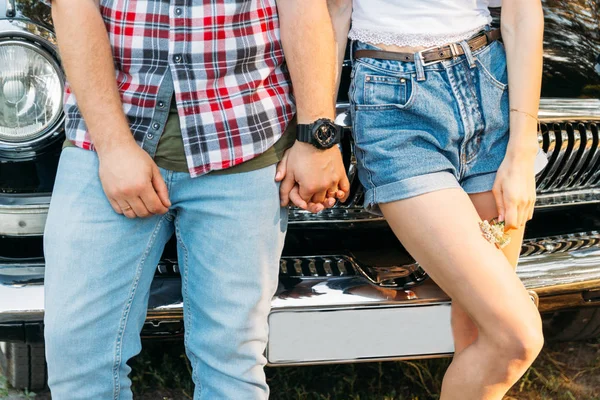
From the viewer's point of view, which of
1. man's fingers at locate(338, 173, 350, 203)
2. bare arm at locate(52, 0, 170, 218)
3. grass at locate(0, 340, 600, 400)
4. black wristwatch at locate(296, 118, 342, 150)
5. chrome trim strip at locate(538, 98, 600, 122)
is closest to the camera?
bare arm at locate(52, 0, 170, 218)

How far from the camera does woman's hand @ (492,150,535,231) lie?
180 cm

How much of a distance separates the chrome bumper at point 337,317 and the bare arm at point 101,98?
431mm

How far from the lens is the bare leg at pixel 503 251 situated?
1.86 m

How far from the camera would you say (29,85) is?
6.40 feet

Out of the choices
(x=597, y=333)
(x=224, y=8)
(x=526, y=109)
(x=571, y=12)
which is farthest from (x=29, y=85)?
(x=597, y=333)

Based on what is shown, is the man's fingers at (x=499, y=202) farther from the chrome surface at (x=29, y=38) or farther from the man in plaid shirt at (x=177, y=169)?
the chrome surface at (x=29, y=38)

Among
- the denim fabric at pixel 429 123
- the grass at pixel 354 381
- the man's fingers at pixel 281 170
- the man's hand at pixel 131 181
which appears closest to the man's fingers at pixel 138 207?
the man's hand at pixel 131 181

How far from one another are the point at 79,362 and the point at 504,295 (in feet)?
3.05

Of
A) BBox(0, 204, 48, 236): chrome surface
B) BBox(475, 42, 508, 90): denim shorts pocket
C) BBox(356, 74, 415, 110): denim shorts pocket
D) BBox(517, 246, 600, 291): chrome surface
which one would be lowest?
BBox(517, 246, 600, 291): chrome surface

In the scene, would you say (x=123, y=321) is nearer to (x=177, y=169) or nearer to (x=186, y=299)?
(x=186, y=299)

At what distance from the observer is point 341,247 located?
2268 mm

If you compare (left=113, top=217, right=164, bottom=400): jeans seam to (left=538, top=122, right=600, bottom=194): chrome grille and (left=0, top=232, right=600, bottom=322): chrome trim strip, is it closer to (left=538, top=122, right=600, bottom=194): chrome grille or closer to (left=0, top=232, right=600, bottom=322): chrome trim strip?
(left=0, top=232, right=600, bottom=322): chrome trim strip

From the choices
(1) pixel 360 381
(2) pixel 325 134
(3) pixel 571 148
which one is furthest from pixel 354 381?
(2) pixel 325 134

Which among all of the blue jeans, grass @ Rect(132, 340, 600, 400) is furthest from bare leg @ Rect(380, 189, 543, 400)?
grass @ Rect(132, 340, 600, 400)
